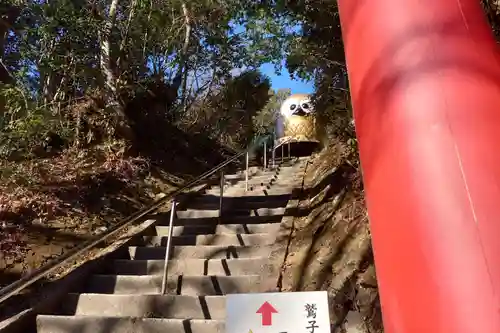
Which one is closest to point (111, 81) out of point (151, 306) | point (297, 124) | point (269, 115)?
point (151, 306)

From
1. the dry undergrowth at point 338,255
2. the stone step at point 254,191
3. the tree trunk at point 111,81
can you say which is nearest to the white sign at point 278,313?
the dry undergrowth at point 338,255

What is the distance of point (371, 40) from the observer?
67.2 inches

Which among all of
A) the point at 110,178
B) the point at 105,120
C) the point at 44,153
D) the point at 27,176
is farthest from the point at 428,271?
the point at 105,120

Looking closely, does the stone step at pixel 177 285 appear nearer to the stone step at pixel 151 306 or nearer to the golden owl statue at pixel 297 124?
the stone step at pixel 151 306

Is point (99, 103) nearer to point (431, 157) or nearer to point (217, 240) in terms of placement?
point (217, 240)

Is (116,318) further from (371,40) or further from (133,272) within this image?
(371,40)

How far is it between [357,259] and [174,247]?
6.90 ft

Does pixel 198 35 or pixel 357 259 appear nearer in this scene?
pixel 357 259

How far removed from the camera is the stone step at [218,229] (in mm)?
5488

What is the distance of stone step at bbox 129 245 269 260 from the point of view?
4762mm

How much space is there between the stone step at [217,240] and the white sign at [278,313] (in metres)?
2.32

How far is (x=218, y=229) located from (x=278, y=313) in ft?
10.2

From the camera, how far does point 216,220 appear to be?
6086 millimetres

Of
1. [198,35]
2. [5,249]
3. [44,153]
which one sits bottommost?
[5,249]
